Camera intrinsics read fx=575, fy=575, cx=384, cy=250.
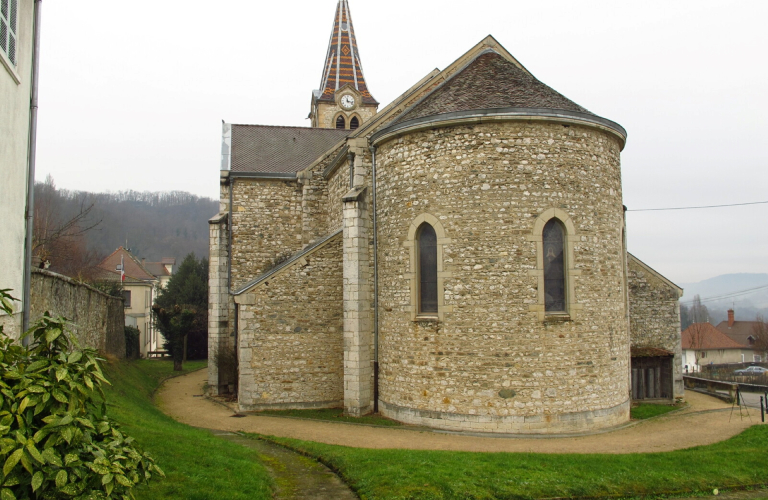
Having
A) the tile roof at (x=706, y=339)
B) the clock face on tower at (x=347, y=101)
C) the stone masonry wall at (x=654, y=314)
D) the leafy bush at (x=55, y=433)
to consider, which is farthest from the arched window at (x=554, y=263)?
the tile roof at (x=706, y=339)

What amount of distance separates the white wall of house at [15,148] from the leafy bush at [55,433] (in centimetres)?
336

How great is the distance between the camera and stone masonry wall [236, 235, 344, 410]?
629 inches

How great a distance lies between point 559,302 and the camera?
43.7 feet

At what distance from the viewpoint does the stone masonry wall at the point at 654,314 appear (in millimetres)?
18594

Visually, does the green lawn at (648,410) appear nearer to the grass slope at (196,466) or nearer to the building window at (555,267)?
the building window at (555,267)

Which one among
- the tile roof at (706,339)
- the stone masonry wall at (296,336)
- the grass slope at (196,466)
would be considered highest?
the stone masonry wall at (296,336)

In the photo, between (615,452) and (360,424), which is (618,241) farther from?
(360,424)

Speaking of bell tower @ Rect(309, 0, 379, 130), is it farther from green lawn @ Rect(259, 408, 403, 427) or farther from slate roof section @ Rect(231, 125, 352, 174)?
green lawn @ Rect(259, 408, 403, 427)

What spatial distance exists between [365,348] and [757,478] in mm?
8616

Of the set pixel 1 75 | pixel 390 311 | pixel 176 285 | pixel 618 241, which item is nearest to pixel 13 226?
pixel 1 75

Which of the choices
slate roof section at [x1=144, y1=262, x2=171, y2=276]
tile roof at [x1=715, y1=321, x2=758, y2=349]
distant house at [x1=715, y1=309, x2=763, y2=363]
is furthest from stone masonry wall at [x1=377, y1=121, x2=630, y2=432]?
tile roof at [x1=715, y1=321, x2=758, y2=349]

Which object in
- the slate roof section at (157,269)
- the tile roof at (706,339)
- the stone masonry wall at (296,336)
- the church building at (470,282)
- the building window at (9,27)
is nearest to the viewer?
the building window at (9,27)

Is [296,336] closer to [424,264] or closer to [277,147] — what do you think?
[424,264]

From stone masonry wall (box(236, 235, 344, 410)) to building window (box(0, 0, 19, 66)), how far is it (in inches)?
366
